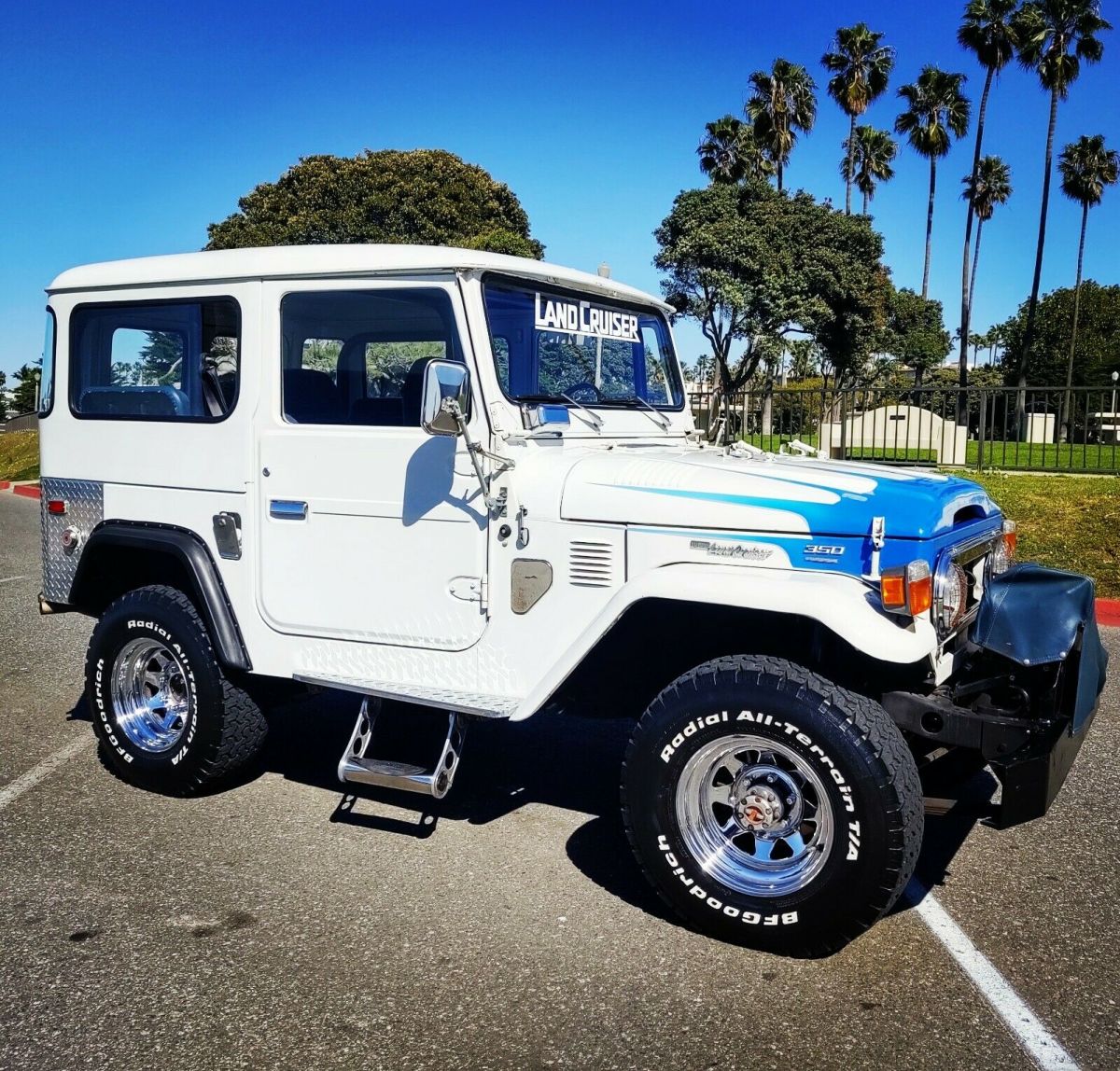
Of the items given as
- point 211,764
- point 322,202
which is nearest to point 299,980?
point 211,764

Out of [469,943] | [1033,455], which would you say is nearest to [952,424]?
[1033,455]

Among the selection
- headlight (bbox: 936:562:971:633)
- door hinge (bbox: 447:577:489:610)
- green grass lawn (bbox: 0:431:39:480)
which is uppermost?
headlight (bbox: 936:562:971:633)

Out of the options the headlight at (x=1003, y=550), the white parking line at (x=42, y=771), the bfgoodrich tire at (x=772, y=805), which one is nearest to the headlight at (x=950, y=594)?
the bfgoodrich tire at (x=772, y=805)

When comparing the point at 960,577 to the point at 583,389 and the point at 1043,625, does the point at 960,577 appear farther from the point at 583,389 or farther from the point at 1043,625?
the point at 583,389

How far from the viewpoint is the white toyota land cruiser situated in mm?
3289

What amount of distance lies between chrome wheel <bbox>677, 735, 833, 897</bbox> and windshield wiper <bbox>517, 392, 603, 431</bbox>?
1.48 m

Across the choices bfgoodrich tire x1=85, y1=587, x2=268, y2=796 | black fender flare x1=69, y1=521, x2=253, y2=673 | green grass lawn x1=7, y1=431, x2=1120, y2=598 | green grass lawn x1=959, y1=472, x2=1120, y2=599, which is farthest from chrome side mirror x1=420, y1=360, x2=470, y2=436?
green grass lawn x1=959, y1=472, x2=1120, y2=599

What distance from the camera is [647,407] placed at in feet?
15.8

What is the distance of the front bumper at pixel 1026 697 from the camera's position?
317 centimetres

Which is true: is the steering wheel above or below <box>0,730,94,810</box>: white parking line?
above

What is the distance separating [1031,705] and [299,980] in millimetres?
2372

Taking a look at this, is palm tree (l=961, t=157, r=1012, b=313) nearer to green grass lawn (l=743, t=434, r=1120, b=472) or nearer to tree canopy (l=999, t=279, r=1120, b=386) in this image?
tree canopy (l=999, t=279, r=1120, b=386)

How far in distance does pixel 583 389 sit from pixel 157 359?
184 cm

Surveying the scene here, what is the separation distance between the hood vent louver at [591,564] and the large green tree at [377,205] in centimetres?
2726
